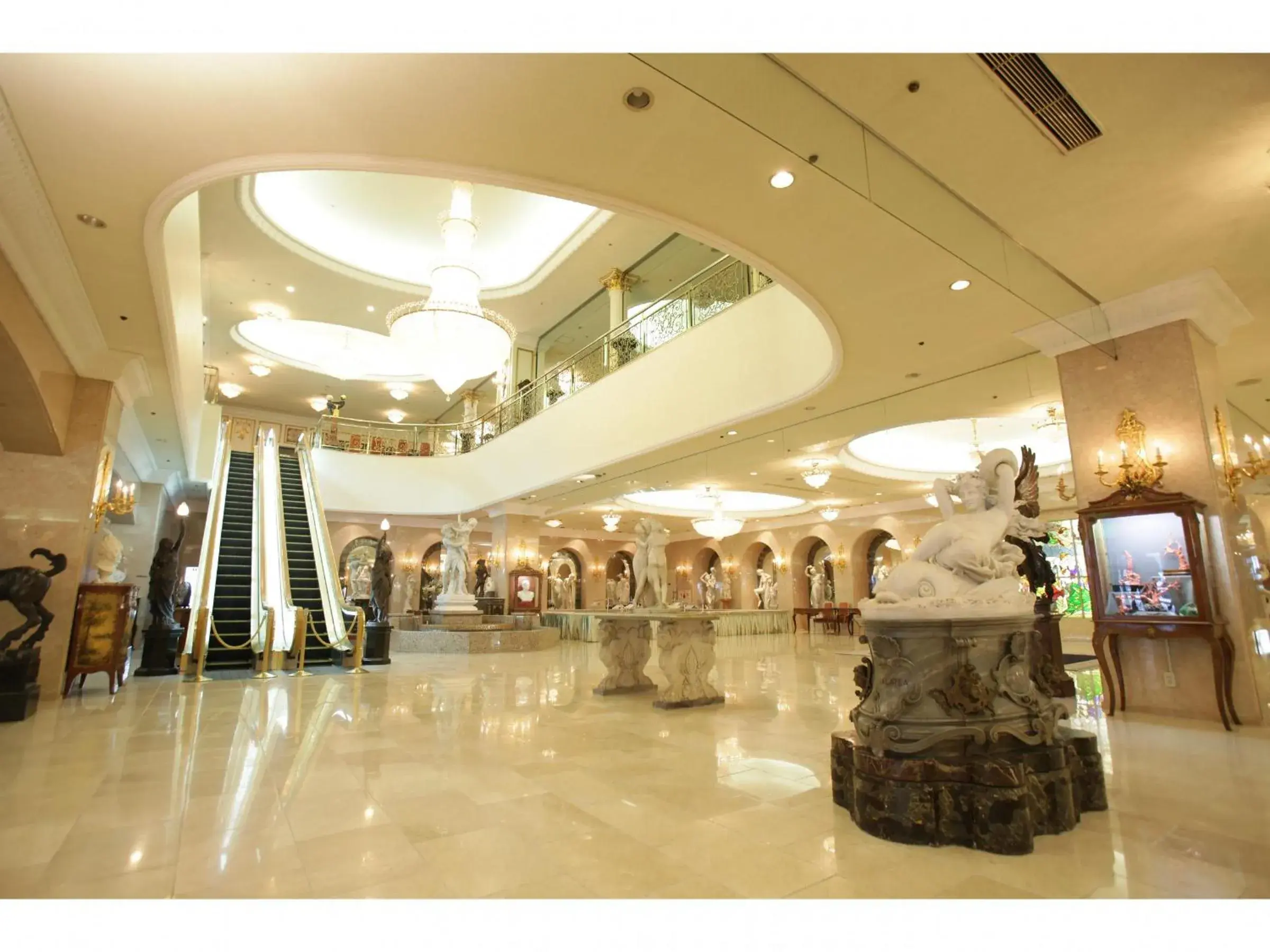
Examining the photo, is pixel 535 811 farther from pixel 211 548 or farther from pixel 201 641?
pixel 211 548

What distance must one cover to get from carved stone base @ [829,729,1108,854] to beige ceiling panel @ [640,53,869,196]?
11.3ft

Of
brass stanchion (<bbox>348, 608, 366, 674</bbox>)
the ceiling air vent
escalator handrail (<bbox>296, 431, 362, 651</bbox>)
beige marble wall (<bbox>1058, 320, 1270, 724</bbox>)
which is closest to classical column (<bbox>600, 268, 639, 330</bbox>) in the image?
escalator handrail (<bbox>296, 431, 362, 651</bbox>)

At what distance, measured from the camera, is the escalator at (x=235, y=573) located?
984 centimetres

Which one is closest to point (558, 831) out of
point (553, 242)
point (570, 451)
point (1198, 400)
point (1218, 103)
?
point (1218, 103)

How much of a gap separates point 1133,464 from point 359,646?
984 cm

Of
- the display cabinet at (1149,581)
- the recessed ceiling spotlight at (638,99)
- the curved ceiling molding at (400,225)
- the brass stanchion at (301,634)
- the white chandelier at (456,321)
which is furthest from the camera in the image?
the curved ceiling molding at (400,225)

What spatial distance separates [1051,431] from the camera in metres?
12.9

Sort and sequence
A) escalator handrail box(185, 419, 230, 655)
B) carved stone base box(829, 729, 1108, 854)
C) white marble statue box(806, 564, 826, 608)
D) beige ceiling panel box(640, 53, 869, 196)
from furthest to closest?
white marble statue box(806, 564, 826, 608)
escalator handrail box(185, 419, 230, 655)
beige ceiling panel box(640, 53, 869, 196)
carved stone base box(829, 729, 1108, 854)

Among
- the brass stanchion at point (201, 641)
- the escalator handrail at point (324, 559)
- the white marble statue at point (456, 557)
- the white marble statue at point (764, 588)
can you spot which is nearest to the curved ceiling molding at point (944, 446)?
the white marble statue at point (764, 588)

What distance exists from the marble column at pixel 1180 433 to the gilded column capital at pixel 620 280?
32.4 feet

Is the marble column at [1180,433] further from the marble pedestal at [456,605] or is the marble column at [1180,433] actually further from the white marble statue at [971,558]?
the marble pedestal at [456,605]

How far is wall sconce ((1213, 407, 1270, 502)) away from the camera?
5.93 metres

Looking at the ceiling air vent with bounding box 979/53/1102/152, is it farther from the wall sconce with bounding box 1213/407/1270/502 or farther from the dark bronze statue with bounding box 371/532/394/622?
the dark bronze statue with bounding box 371/532/394/622
